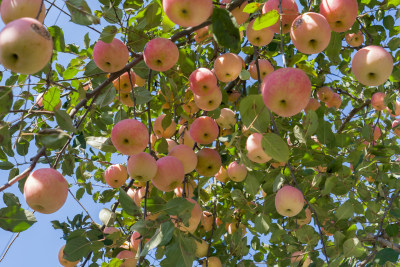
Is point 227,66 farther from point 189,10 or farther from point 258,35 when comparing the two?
point 189,10

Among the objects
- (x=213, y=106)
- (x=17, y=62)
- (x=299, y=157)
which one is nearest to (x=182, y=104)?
(x=213, y=106)

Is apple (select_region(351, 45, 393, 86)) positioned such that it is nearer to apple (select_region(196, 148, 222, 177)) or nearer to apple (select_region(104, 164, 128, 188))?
apple (select_region(196, 148, 222, 177))

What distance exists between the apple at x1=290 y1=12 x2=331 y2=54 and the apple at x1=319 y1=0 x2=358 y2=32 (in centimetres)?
14

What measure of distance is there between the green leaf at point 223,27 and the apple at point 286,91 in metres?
0.21

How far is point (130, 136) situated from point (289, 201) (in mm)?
909

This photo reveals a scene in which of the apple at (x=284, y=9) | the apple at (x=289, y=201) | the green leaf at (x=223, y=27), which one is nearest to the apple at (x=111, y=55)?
the green leaf at (x=223, y=27)

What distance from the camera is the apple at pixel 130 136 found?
5.66 ft

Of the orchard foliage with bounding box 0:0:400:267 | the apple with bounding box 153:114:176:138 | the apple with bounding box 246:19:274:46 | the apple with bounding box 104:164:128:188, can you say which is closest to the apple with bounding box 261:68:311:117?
the orchard foliage with bounding box 0:0:400:267

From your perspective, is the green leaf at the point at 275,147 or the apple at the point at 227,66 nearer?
the green leaf at the point at 275,147

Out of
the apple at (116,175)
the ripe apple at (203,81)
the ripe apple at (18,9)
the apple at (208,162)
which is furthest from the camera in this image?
the apple at (116,175)

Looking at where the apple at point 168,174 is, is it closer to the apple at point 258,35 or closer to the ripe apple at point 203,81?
the ripe apple at point 203,81

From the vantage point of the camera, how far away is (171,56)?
179 centimetres

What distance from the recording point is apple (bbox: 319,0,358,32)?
1601 mm

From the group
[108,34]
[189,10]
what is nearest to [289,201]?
[189,10]
